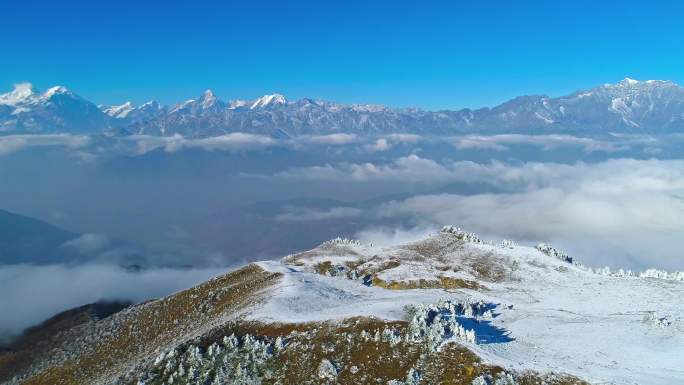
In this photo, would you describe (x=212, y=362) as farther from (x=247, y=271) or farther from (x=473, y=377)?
(x=247, y=271)

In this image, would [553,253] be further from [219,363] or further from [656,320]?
[219,363]

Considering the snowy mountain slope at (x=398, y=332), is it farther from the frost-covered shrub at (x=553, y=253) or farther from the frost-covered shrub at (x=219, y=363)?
the frost-covered shrub at (x=553, y=253)

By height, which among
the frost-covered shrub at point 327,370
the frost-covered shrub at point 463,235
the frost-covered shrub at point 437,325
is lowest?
the frost-covered shrub at point 463,235

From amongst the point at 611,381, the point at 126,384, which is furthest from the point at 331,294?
the point at 611,381

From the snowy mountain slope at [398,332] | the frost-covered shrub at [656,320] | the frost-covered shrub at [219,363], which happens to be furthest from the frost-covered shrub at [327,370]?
the frost-covered shrub at [656,320]

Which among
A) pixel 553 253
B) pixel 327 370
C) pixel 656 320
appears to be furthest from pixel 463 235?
pixel 327 370

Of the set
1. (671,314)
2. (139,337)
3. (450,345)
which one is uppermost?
(450,345)

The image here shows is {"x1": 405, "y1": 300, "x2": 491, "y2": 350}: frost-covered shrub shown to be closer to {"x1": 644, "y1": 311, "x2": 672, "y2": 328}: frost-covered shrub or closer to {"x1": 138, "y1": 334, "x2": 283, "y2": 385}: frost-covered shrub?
{"x1": 138, "y1": 334, "x2": 283, "y2": 385}: frost-covered shrub
